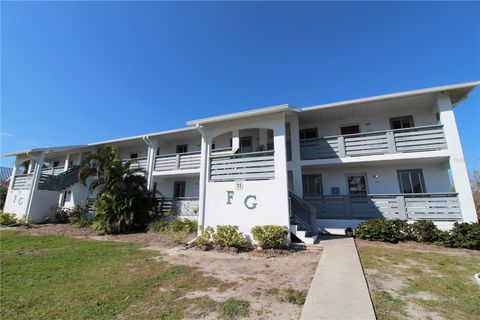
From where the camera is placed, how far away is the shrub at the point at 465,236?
8.55 meters

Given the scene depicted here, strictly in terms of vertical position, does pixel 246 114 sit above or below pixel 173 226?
above

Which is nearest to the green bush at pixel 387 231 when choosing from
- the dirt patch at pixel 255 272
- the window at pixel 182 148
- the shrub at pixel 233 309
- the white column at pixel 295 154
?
the dirt patch at pixel 255 272

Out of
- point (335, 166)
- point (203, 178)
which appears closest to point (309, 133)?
point (335, 166)

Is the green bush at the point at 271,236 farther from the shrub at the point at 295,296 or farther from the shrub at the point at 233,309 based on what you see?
the shrub at the point at 233,309

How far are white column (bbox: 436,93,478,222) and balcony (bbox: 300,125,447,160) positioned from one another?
0.30m

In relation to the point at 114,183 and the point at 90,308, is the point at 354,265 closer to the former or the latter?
the point at 90,308

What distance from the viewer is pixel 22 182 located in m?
19.1

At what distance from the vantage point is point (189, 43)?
13.8 meters

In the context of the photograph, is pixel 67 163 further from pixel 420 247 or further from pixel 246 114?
pixel 420 247

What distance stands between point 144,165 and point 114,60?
7.85m

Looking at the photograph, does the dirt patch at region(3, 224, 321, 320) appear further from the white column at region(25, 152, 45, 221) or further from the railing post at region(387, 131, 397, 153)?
the white column at region(25, 152, 45, 221)

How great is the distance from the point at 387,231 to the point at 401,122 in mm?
6869

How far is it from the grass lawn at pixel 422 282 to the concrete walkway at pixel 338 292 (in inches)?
8.5

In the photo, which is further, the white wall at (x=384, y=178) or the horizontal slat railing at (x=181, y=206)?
the horizontal slat railing at (x=181, y=206)
